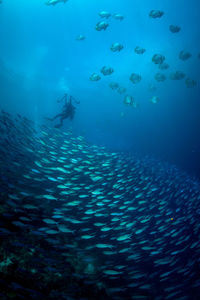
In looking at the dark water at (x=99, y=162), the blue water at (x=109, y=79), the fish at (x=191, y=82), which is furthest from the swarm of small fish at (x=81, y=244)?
the blue water at (x=109, y=79)

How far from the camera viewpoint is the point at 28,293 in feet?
13.6

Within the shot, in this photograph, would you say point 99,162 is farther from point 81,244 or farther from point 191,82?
point 191,82

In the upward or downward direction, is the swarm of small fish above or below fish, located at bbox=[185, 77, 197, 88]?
below

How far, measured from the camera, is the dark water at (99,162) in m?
5.84

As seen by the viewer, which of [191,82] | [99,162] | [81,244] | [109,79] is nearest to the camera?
[81,244]

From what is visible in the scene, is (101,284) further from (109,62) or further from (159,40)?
(109,62)

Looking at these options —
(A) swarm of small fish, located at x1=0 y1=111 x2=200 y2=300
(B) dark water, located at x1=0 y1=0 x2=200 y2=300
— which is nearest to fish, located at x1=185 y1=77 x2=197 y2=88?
(B) dark water, located at x1=0 y1=0 x2=200 y2=300

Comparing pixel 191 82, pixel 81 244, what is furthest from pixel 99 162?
pixel 191 82

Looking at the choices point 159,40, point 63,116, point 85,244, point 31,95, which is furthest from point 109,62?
point 85,244

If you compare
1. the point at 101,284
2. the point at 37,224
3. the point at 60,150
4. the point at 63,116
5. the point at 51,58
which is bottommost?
the point at 101,284

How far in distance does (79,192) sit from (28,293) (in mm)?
4926

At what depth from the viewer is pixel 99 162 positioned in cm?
1141

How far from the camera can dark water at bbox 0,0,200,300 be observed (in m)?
5.84

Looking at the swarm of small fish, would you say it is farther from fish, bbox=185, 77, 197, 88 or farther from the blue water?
the blue water
